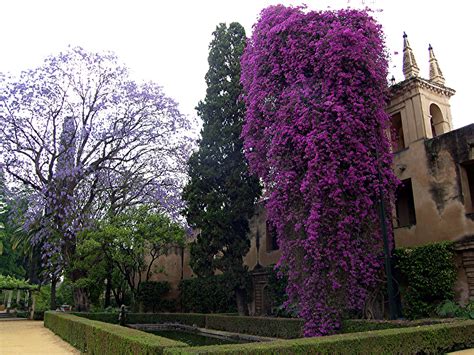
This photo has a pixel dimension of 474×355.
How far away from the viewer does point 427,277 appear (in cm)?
1287

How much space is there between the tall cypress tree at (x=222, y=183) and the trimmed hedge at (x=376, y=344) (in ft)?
34.1

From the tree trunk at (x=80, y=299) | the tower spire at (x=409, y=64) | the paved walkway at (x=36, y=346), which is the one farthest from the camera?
the tree trunk at (x=80, y=299)

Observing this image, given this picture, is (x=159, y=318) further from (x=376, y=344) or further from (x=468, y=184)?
(x=376, y=344)

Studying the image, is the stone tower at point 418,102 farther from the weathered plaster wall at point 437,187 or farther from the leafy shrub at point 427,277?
the leafy shrub at point 427,277

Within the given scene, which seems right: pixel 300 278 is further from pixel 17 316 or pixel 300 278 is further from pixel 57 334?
pixel 17 316

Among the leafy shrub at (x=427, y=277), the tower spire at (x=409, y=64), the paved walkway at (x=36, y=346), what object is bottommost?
the paved walkway at (x=36, y=346)

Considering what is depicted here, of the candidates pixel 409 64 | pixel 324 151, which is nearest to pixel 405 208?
pixel 409 64

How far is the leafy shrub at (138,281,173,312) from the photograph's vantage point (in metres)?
26.8

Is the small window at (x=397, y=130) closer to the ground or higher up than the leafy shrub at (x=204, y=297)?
higher up

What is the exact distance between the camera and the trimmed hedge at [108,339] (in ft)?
23.4

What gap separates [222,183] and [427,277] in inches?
380

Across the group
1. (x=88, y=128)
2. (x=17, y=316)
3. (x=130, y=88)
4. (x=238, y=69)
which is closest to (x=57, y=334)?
(x=88, y=128)

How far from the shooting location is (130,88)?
20562mm

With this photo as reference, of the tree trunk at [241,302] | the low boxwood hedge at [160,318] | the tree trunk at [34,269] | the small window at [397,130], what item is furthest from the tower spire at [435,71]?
the tree trunk at [34,269]
